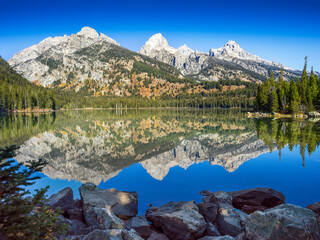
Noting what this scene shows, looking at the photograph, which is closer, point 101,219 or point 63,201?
point 101,219

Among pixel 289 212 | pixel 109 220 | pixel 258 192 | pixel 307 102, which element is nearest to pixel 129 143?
pixel 258 192

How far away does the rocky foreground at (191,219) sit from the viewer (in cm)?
646

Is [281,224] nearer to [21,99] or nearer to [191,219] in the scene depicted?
[191,219]

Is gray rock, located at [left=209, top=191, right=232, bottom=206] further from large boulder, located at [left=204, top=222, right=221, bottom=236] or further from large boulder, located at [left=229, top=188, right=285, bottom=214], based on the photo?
large boulder, located at [left=204, top=222, right=221, bottom=236]

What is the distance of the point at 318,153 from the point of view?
22.9 meters

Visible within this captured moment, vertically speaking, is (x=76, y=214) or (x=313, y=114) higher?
(x=313, y=114)

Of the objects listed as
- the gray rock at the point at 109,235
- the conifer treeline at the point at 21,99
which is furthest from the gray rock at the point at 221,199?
the conifer treeline at the point at 21,99

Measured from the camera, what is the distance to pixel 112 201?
419 inches

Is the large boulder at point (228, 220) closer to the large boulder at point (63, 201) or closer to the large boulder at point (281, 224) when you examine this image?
the large boulder at point (281, 224)

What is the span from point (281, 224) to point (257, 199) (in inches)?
229

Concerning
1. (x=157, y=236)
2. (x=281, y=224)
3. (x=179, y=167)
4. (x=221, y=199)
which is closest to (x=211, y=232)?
(x=157, y=236)

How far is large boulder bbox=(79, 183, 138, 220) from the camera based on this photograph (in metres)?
10.1

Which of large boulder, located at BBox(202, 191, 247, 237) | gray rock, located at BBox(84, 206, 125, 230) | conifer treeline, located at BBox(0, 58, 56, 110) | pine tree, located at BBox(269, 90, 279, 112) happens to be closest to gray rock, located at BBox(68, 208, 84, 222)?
gray rock, located at BBox(84, 206, 125, 230)

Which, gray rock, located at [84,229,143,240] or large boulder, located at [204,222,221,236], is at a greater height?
gray rock, located at [84,229,143,240]
